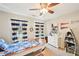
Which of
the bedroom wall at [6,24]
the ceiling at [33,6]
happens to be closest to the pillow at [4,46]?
the bedroom wall at [6,24]

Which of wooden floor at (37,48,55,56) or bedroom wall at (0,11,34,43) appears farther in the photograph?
wooden floor at (37,48,55,56)

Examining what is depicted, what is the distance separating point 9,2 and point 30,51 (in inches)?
37.2

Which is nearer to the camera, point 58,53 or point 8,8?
point 8,8

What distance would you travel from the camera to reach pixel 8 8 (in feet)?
5.92

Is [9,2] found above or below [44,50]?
above

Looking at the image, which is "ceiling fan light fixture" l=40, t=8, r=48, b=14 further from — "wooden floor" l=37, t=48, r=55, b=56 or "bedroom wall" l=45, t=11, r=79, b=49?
"wooden floor" l=37, t=48, r=55, b=56

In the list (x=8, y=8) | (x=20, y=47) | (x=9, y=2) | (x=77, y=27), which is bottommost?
(x=20, y=47)

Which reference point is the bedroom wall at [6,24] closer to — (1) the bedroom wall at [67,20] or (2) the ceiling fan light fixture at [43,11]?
(2) the ceiling fan light fixture at [43,11]

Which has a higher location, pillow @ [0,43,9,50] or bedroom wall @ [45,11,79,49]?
bedroom wall @ [45,11,79,49]

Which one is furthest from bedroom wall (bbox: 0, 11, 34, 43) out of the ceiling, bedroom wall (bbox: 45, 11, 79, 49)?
bedroom wall (bbox: 45, 11, 79, 49)

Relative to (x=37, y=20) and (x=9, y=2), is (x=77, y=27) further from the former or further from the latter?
(x=9, y=2)

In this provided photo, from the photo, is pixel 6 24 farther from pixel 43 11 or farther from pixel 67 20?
pixel 67 20

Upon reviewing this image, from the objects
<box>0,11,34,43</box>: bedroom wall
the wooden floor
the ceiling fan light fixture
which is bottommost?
the wooden floor

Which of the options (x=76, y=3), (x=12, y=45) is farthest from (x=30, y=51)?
(x=76, y=3)
